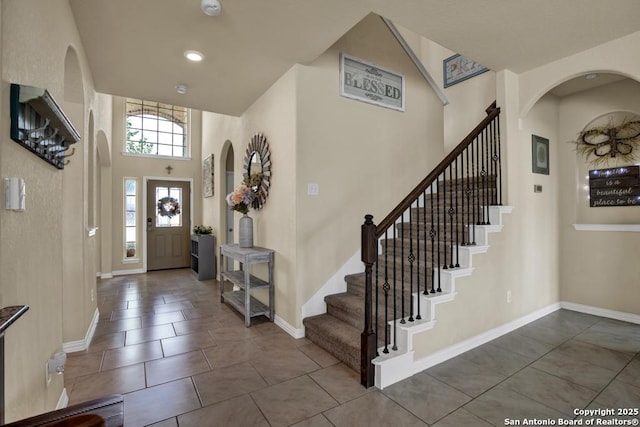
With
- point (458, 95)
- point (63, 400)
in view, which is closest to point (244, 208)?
point (63, 400)

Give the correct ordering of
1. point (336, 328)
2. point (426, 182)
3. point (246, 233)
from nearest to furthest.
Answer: point (426, 182), point (336, 328), point (246, 233)

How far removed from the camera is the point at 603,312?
3.71 m

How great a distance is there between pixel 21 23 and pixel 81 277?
2310 mm

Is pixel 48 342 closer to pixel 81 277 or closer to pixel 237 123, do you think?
pixel 81 277

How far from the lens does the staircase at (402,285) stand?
2320 mm

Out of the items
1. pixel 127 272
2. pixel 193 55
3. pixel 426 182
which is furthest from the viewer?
pixel 127 272

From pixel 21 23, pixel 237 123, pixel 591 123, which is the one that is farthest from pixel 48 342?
pixel 591 123

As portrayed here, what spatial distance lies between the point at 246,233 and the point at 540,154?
3743mm

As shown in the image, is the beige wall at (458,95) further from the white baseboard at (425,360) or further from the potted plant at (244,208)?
the potted plant at (244,208)

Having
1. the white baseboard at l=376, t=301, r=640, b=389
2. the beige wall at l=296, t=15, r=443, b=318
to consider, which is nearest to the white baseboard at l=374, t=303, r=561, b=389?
the white baseboard at l=376, t=301, r=640, b=389

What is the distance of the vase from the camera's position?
155 inches

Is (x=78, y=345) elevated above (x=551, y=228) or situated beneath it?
situated beneath

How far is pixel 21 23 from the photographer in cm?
138

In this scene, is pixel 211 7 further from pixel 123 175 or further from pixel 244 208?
pixel 123 175
